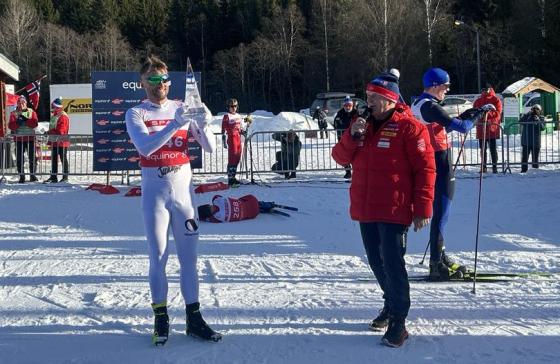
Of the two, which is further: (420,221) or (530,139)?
(530,139)

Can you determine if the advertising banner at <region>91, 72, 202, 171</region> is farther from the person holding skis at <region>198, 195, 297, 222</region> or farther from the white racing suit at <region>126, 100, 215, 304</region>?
the white racing suit at <region>126, 100, 215, 304</region>

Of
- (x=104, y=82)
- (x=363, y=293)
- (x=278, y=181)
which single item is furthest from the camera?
(x=278, y=181)

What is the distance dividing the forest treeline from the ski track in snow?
4581cm

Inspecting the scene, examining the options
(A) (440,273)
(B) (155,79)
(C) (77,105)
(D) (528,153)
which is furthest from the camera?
(C) (77,105)

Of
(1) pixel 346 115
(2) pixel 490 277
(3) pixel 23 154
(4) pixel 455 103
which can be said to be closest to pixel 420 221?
(2) pixel 490 277

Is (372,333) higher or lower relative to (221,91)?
lower

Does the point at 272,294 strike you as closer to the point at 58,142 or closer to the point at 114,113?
the point at 114,113

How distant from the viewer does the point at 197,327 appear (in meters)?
5.21

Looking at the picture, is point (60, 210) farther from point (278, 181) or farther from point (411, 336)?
point (411, 336)

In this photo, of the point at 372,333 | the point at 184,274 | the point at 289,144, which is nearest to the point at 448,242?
the point at 372,333

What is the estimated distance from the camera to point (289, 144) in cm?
1614

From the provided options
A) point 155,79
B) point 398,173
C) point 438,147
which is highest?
point 155,79

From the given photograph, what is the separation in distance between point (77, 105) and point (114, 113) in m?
19.0

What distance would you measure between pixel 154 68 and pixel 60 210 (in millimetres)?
7257
